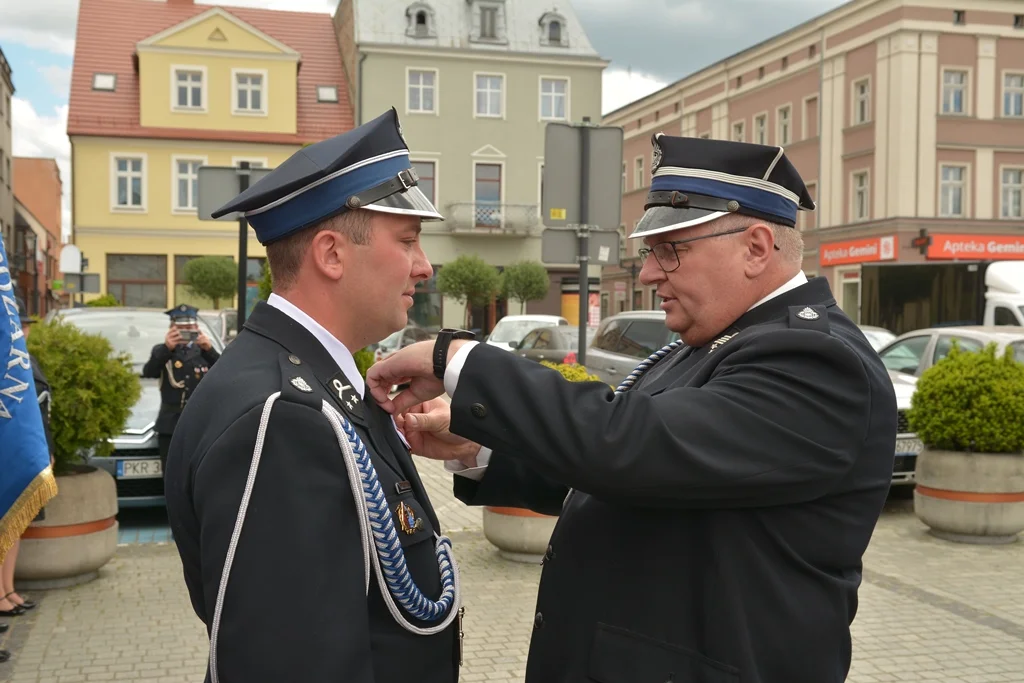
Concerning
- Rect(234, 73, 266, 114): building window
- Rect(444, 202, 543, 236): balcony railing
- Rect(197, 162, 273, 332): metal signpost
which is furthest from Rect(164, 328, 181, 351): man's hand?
Rect(234, 73, 266, 114): building window

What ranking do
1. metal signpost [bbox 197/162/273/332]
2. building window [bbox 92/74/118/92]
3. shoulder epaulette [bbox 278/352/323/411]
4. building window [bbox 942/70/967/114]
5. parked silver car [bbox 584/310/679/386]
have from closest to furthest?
shoulder epaulette [bbox 278/352/323/411]
metal signpost [bbox 197/162/273/332]
parked silver car [bbox 584/310/679/386]
building window [bbox 942/70/967/114]
building window [bbox 92/74/118/92]

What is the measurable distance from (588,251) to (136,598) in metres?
4.47

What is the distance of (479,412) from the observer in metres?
2.16

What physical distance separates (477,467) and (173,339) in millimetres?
6558

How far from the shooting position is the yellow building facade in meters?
40.4

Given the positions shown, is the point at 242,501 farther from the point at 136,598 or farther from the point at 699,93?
the point at 699,93

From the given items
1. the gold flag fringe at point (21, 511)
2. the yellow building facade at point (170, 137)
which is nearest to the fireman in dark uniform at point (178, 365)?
the gold flag fringe at point (21, 511)

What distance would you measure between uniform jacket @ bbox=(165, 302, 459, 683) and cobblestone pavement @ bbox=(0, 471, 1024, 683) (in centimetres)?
353

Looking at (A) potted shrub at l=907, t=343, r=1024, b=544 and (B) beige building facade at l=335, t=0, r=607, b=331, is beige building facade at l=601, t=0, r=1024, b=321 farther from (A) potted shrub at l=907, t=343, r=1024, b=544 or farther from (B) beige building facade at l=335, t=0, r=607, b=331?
(A) potted shrub at l=907, t=343, r=1024, b=544

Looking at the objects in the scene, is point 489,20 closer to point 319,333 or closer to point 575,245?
point 575,245

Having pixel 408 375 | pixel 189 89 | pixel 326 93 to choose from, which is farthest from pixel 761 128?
pixel 408 375

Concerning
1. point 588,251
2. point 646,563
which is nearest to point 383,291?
point 646,563

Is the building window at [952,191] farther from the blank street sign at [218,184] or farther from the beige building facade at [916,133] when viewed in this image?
the blank street sign at [218,184]

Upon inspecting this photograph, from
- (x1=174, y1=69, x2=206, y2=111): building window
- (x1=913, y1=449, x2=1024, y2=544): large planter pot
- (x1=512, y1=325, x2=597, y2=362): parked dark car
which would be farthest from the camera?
(x1=174, y1=69, x2=206, y2=111): building window
